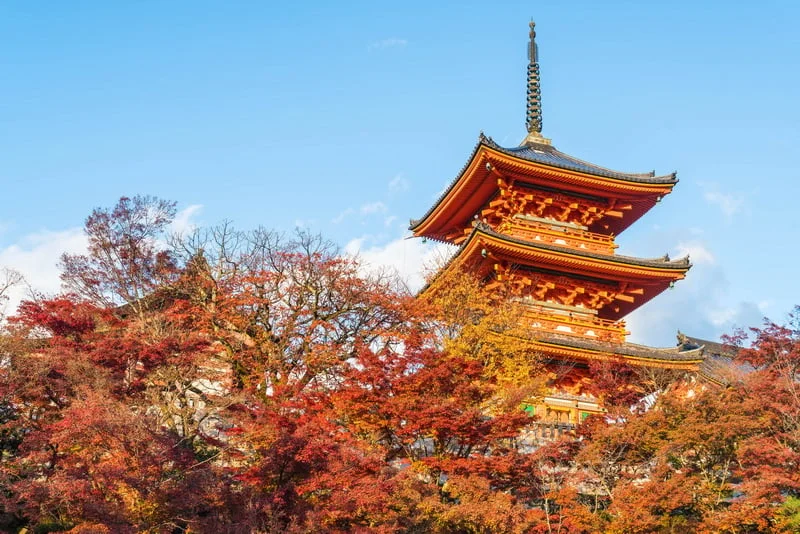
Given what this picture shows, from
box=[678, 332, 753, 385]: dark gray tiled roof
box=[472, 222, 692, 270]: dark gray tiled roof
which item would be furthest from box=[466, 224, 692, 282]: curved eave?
box=[678, 332, 753, 385]: dark gray tiled roof

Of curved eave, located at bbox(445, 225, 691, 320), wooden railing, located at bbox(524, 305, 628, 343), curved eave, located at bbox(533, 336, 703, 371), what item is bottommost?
curved eave, located at bbox(533, 336, 703, 371)

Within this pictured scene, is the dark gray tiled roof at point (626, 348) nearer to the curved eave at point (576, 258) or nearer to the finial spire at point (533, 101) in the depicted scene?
the curved eave at point (576, 258)

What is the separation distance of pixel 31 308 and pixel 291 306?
21.5ft

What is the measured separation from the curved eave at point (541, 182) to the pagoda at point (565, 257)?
4 cm

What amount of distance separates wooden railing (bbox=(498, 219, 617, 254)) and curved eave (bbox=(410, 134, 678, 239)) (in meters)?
1.40

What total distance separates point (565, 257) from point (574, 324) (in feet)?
7.15

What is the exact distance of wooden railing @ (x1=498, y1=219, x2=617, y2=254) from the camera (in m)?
26.7

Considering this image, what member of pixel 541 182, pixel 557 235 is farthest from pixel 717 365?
pixel 541 182

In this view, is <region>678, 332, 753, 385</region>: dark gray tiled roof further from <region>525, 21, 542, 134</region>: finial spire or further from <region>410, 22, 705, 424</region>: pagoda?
A: <region>525, 21, 542, 134</region>: finial spire

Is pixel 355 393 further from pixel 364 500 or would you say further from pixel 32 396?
pixel 32 396

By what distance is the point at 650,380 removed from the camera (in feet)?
70.8

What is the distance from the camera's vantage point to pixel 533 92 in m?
33.8

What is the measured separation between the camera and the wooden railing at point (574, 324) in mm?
25031

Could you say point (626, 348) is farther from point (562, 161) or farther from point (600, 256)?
point (562, 161)
